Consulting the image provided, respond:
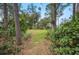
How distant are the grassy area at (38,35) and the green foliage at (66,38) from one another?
72 millimetres

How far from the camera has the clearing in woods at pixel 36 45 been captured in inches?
77.8

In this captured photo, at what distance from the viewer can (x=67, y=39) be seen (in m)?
1.96

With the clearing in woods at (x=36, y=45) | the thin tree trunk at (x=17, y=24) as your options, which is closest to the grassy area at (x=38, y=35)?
the clearing in woods at (x=36, y=45)

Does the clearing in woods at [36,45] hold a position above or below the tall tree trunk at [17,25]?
below

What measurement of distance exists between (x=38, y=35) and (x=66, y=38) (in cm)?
30

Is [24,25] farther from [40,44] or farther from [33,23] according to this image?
[40,44]

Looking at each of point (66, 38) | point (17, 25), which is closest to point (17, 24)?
point (17, 25)

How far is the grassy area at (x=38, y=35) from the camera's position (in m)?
1.96

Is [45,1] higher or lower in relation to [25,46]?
higher

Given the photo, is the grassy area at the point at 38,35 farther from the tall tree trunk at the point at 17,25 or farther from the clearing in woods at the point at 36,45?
the tall tree trunk at the point at 17,25

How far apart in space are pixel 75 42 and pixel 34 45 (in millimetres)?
443

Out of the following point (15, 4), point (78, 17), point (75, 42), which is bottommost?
point (75, 42)

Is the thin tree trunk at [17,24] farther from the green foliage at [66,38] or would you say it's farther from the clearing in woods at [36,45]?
the green foliage at [66,38]
